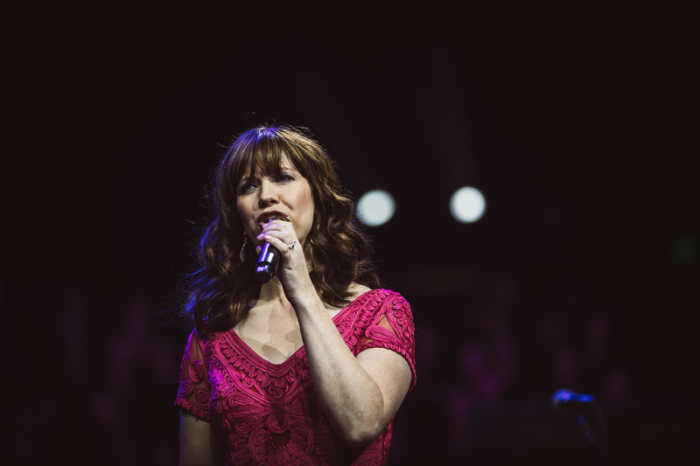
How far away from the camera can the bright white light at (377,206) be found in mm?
4695

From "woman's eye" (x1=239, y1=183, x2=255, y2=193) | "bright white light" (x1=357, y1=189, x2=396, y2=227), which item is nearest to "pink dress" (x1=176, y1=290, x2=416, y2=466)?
"woman's eye" (x1=239, y1=183, x2=255, y2=193)

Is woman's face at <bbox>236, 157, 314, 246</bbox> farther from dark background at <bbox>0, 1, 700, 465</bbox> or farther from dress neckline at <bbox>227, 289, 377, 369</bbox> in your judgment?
dark background at <bbox>0, 1, 700, 465</bbox>

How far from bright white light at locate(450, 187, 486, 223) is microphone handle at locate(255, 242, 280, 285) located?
3914 millimetres

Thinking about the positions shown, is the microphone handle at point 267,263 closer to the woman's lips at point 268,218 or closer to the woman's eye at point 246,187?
the woman's lips at point 268,218

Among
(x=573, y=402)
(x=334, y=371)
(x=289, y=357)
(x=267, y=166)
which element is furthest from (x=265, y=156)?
(x=573, y=402)

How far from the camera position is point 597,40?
3.57m

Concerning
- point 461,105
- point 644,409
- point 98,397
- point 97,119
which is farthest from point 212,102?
point 644,409

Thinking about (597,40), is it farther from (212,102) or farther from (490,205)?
(212,102)

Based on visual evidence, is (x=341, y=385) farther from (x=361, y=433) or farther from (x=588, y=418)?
(x=588, y=418)

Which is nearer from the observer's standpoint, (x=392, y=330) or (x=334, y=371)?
(x=334, y=371)

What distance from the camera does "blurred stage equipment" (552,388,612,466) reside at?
187 cm

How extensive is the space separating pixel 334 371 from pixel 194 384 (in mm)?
554

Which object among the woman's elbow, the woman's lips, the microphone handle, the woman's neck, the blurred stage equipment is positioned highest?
the woman's lips

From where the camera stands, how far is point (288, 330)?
1.41m
